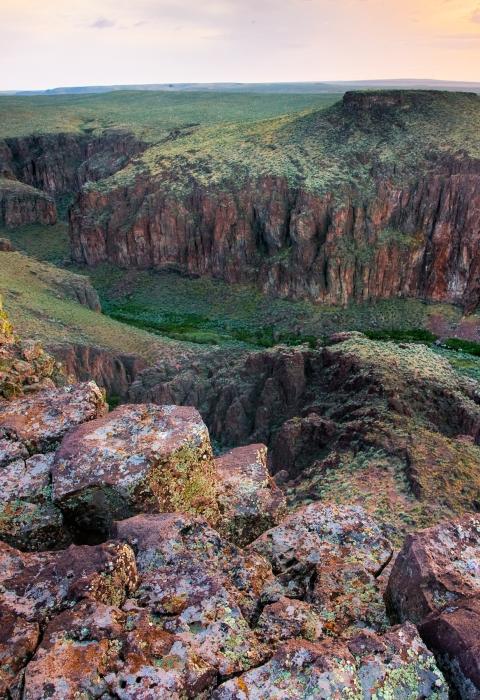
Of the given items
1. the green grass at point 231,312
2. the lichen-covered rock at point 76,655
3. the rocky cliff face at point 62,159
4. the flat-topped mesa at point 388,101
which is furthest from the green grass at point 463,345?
the rocky cliff face at point 62,159

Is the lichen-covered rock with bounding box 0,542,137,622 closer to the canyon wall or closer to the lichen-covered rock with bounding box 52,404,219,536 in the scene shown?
the lichen-covered rock with bounding box 52,404,219,536

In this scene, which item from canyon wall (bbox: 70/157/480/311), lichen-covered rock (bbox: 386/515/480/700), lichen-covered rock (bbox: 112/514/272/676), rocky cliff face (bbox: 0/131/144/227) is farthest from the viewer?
rocky cliff face (bbox: 0/131/144/227)

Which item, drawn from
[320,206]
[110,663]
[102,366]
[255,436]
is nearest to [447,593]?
[110,663]

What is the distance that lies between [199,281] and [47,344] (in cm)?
3907

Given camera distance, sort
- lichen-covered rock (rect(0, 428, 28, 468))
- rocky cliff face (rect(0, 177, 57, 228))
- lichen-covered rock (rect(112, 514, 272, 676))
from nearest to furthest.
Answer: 1. lichen-covered rock (rect(112, 514, 272, 676))
2. lichen-covered rock (rect(0, 428, 28, 468))
3. rocky cliff face (rect(0, 177, 57, 228))

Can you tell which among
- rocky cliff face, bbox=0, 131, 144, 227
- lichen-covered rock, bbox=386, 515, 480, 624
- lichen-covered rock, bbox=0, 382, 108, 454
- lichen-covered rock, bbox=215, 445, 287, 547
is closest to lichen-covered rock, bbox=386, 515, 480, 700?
lichen-covered rock, bbox=386, 515, 480, 624

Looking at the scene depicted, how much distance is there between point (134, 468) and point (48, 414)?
3.63 m

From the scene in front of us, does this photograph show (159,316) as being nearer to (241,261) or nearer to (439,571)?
(241,261)

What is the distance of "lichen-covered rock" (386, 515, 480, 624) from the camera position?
897 cm

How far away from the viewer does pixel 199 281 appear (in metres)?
82.5

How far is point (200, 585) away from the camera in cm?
895

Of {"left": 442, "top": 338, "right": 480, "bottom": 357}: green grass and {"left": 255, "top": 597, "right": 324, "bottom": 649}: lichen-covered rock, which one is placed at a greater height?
{"left": 255, "top": 597, "right": 324, "bottom": 649}: lichen-covered rock

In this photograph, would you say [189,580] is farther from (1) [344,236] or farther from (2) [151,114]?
(2) [151,114]

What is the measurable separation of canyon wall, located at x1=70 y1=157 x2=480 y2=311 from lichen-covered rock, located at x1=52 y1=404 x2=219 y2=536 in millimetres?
62869
